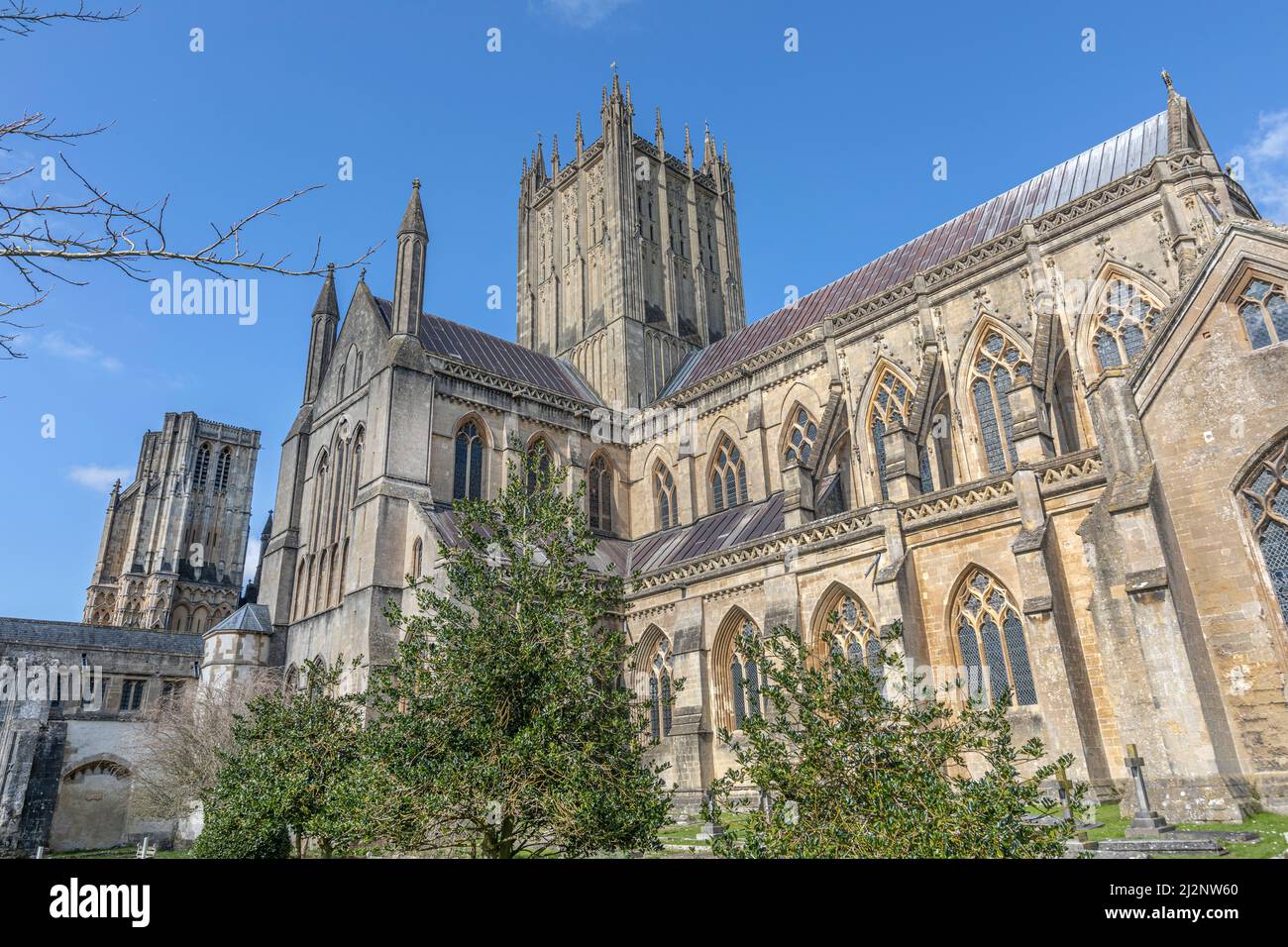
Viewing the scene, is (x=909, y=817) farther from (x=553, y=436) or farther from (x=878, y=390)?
(x=553, y=436)

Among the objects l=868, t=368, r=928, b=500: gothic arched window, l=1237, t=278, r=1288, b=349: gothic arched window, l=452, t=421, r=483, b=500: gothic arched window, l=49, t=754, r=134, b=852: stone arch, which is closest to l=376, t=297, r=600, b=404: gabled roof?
l=452, t=421, r=483, b=500: gothic arched window

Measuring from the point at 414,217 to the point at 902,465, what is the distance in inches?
762

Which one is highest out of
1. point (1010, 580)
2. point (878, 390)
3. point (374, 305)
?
point (374, 305)

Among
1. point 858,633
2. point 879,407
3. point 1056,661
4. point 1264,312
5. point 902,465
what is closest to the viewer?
point 1264,312

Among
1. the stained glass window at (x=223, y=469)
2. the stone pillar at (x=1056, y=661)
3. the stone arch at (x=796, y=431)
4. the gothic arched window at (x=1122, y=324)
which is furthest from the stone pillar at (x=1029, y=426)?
the stained glass window at (x=223, y=469)

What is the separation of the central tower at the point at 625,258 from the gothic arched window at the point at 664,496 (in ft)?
14.0

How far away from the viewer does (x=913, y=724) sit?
6793 millimetres

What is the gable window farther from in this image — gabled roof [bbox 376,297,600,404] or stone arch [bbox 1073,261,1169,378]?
stone arch [bbox 1073,261,1169,378]

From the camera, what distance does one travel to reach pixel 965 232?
28484 millimetres

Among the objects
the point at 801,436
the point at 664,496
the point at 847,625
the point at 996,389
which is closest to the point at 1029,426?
the point at 996,389

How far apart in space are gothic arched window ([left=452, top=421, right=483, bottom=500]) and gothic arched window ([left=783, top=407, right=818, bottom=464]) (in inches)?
425

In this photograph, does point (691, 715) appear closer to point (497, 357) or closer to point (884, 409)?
point (884, 409)
